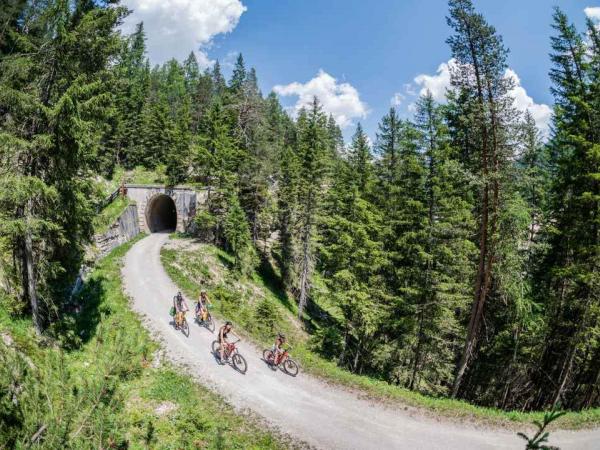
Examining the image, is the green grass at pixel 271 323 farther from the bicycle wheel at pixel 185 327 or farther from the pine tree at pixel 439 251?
the pine tree at pixel 439 251

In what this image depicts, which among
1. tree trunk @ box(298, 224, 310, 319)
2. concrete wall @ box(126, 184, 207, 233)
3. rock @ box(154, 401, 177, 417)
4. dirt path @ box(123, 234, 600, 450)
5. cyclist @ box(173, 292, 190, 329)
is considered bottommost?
rock @ box(154, 401, 177, 417)

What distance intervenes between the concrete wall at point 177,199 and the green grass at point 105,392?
10648 millimetres

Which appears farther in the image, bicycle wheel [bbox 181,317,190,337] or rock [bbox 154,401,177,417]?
bicycle wheel [bbox 181,317,190,337]

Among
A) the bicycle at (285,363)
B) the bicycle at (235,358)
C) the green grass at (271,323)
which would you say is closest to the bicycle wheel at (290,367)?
the bicycle at (285,363)

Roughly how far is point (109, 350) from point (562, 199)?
19798 millimetres

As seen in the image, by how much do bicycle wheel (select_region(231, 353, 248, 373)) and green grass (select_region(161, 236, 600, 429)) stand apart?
2571 millimetres

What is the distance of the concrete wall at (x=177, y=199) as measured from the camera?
4056 cm

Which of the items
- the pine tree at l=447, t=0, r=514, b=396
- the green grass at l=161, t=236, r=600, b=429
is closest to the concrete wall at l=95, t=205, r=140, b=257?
the green grass at l=161, t=236, r=600, b=429

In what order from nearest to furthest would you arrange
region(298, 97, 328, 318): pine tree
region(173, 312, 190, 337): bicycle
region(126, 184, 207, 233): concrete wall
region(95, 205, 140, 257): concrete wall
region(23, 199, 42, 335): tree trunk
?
region(23, 199, 42, 335): tree trunk < region(173, 312, 190, 337): bicycle < region(95, 205, 140, 257): concrete wall < region(298, 97, 328, 318): pine tree < region(126, 184, 207, 233): concrete wall

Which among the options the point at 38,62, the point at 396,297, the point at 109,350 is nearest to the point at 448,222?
the point at 396,297

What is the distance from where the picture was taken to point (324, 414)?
1312 cm

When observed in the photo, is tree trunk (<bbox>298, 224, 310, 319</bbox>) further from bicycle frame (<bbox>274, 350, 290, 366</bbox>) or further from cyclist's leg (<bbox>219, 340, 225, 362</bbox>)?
cyclist's leg (<bbox>219, 340, 225, 362</bbox>)

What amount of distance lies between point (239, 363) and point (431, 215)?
12.3 meters

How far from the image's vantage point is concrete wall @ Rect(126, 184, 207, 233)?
40.6 m
